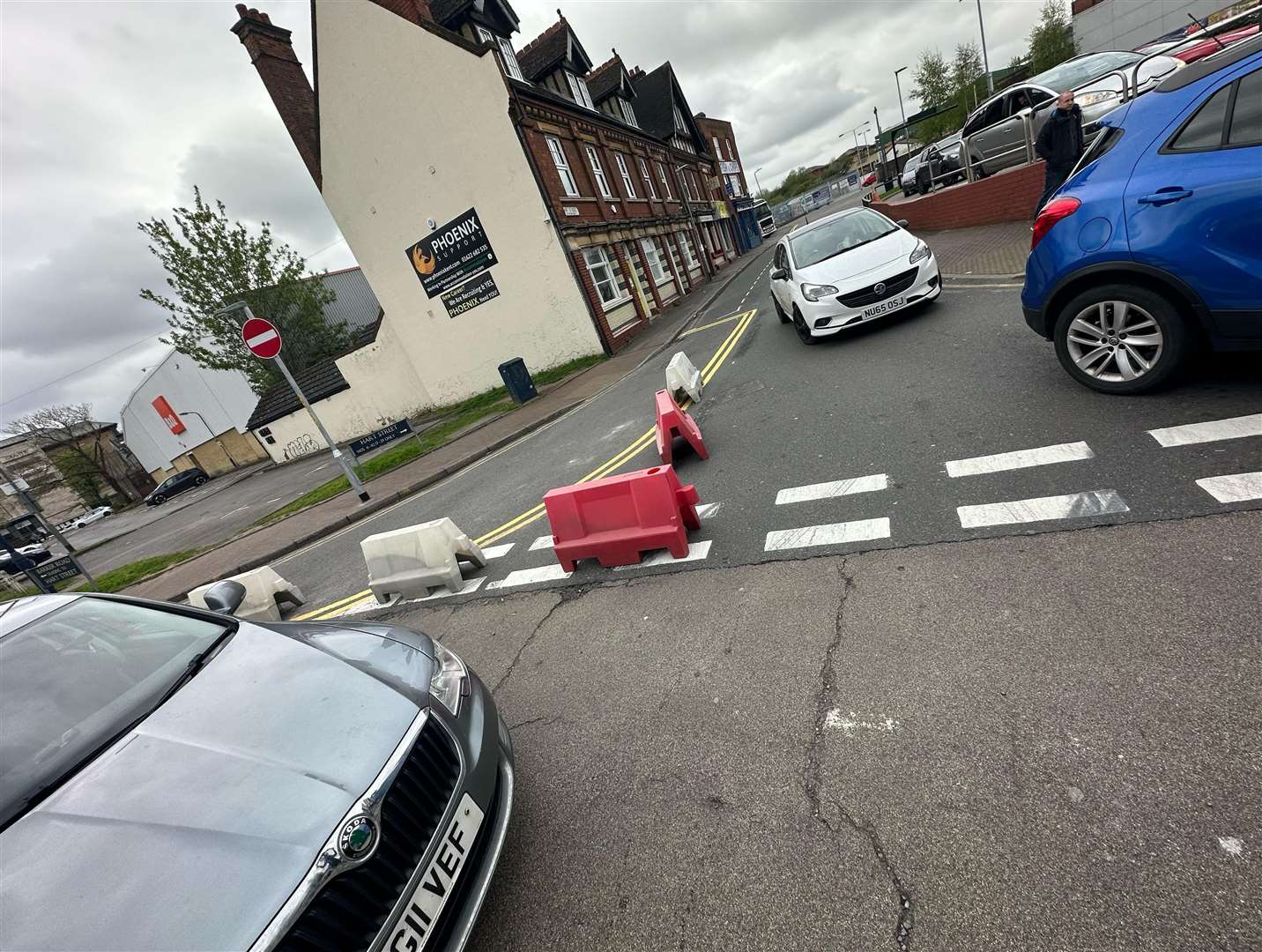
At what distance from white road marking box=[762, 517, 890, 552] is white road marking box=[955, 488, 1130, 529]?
0.50m

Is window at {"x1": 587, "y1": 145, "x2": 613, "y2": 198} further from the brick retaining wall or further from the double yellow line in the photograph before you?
the double yellow line

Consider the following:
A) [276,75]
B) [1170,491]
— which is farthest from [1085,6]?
[1170,491]

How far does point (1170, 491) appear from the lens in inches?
121

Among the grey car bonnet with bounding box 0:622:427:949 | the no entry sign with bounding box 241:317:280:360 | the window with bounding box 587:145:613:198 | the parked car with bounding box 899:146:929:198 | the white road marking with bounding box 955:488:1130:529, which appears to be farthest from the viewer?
the parked car with bounding box 899:146:929:198

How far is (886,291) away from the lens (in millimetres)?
7418

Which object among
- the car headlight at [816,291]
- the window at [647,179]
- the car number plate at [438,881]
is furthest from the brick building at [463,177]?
the car number plate at [438,881]

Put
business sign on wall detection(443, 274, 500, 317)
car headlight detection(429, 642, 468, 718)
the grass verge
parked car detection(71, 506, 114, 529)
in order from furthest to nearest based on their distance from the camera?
parked car detection(71, 506, 114, 529) → business sign on wall detection(443, 274, 500, 317) → the grass verge → car headlight detection(429, 642, 468, 718)

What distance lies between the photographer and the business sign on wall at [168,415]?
42156mm

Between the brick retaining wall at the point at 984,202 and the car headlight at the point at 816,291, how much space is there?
6.12 metres

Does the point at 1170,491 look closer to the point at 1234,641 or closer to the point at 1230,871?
the point at 1234,641

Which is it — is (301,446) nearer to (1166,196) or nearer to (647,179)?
(647,179)

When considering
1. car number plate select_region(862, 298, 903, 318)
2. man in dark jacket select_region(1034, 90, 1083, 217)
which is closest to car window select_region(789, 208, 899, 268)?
car number plate select_region(862, 298, 903, 318)

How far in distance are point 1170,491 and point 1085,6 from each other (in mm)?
52536

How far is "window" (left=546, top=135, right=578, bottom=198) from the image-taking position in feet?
54.2
